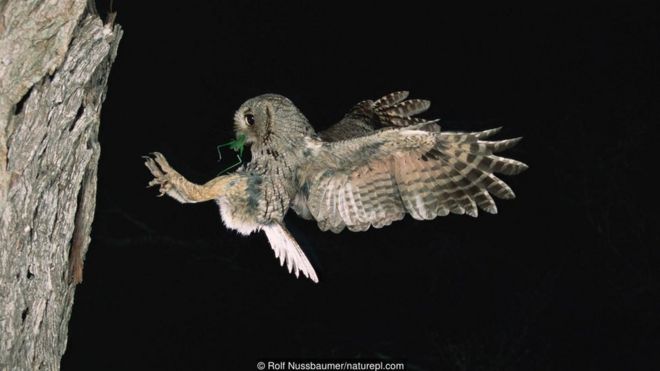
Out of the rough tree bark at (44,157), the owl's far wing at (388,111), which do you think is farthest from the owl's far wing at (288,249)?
the rough tree bark at (44,157)

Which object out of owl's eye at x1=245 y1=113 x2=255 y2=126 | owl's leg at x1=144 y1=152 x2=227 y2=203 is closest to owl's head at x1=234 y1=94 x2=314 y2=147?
owl's eye at x1=245 y1=113 x2=255 y2=126

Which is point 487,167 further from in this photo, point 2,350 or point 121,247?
point 121,247

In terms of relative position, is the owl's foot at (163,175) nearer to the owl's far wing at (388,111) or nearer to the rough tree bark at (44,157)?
the rough tree bark at (44,157)

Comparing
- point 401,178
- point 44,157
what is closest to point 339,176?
point 401,178

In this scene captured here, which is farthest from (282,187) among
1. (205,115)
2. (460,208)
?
(205,115)

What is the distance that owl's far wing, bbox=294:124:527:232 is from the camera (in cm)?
230

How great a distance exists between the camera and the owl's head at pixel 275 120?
236 cm

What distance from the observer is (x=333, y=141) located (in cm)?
240

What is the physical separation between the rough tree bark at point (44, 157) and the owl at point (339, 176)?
1.48 feet

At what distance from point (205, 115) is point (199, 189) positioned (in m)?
1.51

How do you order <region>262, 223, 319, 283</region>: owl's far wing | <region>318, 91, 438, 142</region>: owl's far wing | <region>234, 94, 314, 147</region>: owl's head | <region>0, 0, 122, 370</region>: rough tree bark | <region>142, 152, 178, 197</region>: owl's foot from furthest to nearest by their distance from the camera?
1. <region>318, 91, 438, 142</region>: owl's far wing
2. <region>262, 223, 319, 283</region>: owl's far wing
3. <region>234, 94, 314, 147</region>: owl's head
4. <region>142, 152, 178, 197</region>: owl's foot
5. <region>0, 0, 122, 370</region>: rough tree bark

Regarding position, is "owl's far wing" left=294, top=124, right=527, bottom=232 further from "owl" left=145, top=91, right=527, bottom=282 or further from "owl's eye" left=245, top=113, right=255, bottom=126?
"owl's eye" left=245, top=113, right=255, bottom=126

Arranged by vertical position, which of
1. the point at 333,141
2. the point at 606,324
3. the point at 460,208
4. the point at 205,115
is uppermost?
the point at 205,115

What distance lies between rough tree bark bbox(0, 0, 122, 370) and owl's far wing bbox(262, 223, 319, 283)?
702 millimetres
